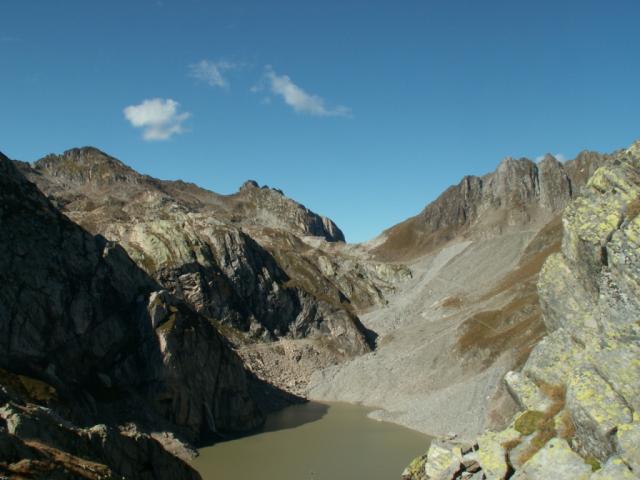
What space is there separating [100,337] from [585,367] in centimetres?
5036

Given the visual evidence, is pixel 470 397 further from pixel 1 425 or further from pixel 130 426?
pixel 1 425

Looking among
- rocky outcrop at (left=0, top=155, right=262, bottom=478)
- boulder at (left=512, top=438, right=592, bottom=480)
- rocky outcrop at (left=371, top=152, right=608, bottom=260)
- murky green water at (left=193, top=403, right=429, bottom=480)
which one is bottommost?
murky green water at (left=193, top=403, right=429, bottom=480)

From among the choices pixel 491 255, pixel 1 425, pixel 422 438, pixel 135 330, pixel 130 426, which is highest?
pixel 491 255

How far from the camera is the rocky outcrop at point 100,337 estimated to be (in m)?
53.2

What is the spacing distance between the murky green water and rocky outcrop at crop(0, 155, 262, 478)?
196 inches

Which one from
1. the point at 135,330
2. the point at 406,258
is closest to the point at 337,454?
the point at 135,330

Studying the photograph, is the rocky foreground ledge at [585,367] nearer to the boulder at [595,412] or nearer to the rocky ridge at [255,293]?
the boulder at [595,412]

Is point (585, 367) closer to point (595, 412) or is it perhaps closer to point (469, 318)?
point (595, 412)

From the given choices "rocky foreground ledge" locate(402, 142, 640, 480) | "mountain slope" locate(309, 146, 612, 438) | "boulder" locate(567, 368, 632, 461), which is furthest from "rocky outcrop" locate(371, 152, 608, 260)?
"boulder" locate(567, 368, 632, 461)

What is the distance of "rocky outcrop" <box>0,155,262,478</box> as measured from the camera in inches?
2093

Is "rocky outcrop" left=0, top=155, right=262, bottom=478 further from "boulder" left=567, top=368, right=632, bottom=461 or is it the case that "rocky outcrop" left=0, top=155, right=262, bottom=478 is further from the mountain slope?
"boulder" left=567, top=368, right=632, bottom=461

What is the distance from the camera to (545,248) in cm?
13062

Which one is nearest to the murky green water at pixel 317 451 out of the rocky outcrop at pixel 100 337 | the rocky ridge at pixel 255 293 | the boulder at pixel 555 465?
the rocky outcrop at pixel 100 337

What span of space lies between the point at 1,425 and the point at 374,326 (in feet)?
369
